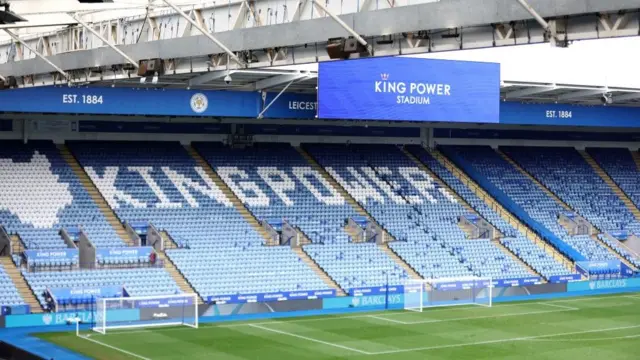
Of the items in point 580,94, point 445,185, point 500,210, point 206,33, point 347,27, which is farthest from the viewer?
point 445,185

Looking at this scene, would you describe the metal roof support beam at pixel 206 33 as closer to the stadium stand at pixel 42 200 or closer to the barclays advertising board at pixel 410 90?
the barclays advertising board at pixel 410 90

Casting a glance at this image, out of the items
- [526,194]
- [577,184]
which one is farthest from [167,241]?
[577,184]

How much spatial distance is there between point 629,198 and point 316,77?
22491mm

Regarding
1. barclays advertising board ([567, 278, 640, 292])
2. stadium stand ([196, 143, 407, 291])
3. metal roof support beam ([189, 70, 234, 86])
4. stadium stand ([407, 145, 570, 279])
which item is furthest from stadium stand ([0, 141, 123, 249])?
barclays advertising board ([567, 278, 640, 292])

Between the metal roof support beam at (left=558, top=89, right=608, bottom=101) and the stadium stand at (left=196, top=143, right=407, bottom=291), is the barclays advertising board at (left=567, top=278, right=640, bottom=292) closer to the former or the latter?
the metal roof support beam at (left=558, top=89, right=608, bottom=101)

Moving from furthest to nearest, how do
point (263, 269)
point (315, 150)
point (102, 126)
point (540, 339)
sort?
point (315, 150) < point (102, 126) < point (263, 269) < point (540, 339)

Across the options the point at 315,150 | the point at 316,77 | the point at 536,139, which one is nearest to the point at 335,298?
the point at 316,77

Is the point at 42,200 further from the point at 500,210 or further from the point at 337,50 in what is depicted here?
the point at 337,50

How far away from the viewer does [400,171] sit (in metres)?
50.5

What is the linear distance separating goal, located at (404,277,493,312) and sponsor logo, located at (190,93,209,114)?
9.87 meters

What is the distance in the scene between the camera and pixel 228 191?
45.3 m

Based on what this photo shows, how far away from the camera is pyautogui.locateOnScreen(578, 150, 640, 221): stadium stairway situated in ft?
178

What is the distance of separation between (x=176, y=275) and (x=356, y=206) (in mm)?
10434

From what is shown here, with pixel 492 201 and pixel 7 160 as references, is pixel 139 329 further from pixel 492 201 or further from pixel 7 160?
pixel 492 201
